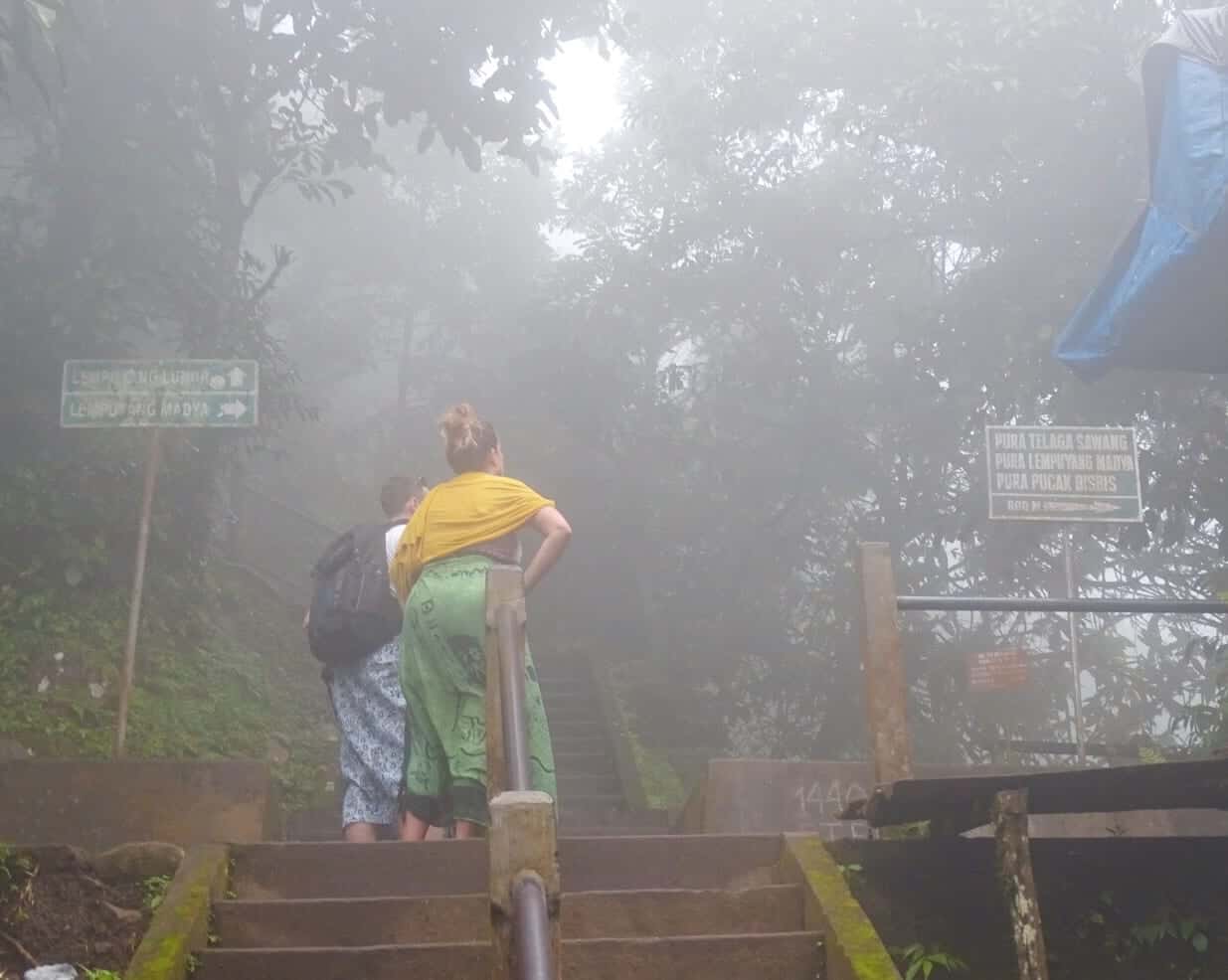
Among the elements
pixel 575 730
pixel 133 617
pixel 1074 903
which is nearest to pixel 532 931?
pixel 1074 903

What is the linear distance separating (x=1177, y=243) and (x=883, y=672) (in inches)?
61.0

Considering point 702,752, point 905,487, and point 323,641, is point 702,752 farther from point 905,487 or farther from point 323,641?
point 323,641

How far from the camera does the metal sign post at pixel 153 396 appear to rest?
22.9 feet

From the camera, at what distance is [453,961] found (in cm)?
362

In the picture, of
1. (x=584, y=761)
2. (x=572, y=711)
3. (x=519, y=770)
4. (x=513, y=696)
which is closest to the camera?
(x=519, y=770)

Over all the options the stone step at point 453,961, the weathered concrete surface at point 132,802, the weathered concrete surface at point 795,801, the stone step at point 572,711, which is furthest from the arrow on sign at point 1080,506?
the stone step at point 572,711

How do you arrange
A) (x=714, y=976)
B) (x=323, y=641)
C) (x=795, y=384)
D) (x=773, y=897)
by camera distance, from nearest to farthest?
(x=714, y=976) → (x=773, y=897) → (x=323, y=641) → (x=795, y=384)

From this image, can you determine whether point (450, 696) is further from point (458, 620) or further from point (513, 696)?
point (513, 696)

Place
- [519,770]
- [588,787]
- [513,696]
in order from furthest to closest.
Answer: [588,787] < [513,696] < [519,770]

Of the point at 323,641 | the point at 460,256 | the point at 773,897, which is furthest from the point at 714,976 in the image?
the point at 460,256

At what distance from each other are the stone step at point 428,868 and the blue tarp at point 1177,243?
2.13m

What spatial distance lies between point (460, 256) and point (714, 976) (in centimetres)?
1764

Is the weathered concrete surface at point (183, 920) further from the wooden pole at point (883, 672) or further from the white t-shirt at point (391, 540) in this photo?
the wooden pole at point (883, 672)

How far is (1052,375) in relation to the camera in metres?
10.6
